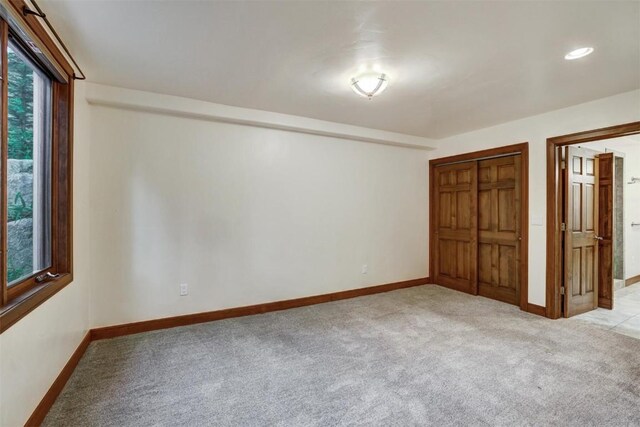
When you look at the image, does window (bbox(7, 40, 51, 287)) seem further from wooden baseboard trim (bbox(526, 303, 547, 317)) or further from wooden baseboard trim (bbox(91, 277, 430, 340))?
wooden baseboard trim (bbox(526, 303, 547, 317))

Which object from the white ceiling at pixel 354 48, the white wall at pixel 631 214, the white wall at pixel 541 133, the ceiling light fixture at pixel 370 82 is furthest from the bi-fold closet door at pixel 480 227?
the ceiling light fixture at pixel 370 82

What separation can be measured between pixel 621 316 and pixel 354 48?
4.33 metres

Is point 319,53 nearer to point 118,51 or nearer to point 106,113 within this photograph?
point 118,51

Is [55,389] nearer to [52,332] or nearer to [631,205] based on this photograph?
[52,332]

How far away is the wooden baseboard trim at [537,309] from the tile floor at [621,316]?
35 cm

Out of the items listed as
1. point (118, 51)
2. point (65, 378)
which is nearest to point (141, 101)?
point (118, 51)

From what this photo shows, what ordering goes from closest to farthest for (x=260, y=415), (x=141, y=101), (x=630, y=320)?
(x=260, y=415) < (x=141, y=101) < (x=630, y=320)

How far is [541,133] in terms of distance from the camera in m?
3.60

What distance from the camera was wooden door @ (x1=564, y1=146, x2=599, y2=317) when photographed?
351 centimetres

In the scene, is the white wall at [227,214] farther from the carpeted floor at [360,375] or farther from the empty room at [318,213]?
the carpeted floor at [360,375]

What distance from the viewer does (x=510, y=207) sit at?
13.5ft

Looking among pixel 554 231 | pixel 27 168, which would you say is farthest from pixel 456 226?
pixel 27 168

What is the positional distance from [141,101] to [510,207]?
4618mm

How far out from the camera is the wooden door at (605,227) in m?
3.91
